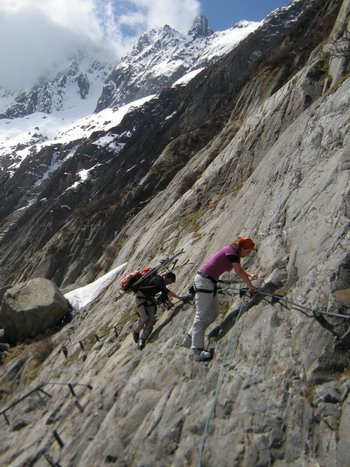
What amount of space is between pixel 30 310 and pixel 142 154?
68902 mm

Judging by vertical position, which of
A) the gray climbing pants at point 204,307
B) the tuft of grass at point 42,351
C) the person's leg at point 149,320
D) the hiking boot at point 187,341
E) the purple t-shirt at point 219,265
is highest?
the purple t-shirt at point 219,265

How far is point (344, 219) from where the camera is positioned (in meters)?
7.24

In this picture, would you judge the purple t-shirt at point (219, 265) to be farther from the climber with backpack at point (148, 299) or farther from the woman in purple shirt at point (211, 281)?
the climber with backpack at point (148, 299)

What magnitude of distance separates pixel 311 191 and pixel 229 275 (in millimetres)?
2996

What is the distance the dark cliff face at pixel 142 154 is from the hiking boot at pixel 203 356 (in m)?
16.2

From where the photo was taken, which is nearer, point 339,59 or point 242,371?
point 242,371

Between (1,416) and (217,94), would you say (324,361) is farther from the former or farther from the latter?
(217,94)

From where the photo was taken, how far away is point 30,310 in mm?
20000

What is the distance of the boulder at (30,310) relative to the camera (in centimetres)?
1994

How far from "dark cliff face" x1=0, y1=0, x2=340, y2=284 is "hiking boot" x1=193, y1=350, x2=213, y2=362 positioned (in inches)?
637

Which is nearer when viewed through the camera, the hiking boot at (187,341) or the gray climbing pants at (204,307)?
the gray climbing pants at (204,307)

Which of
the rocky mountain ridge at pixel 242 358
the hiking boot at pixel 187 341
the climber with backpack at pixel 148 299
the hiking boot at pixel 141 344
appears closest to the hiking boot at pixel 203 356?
the rocky mountain ridge at pixel 242 358

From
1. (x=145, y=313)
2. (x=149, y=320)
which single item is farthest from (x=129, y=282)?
(x=149, y=320)

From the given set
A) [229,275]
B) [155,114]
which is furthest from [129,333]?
[155,114]
